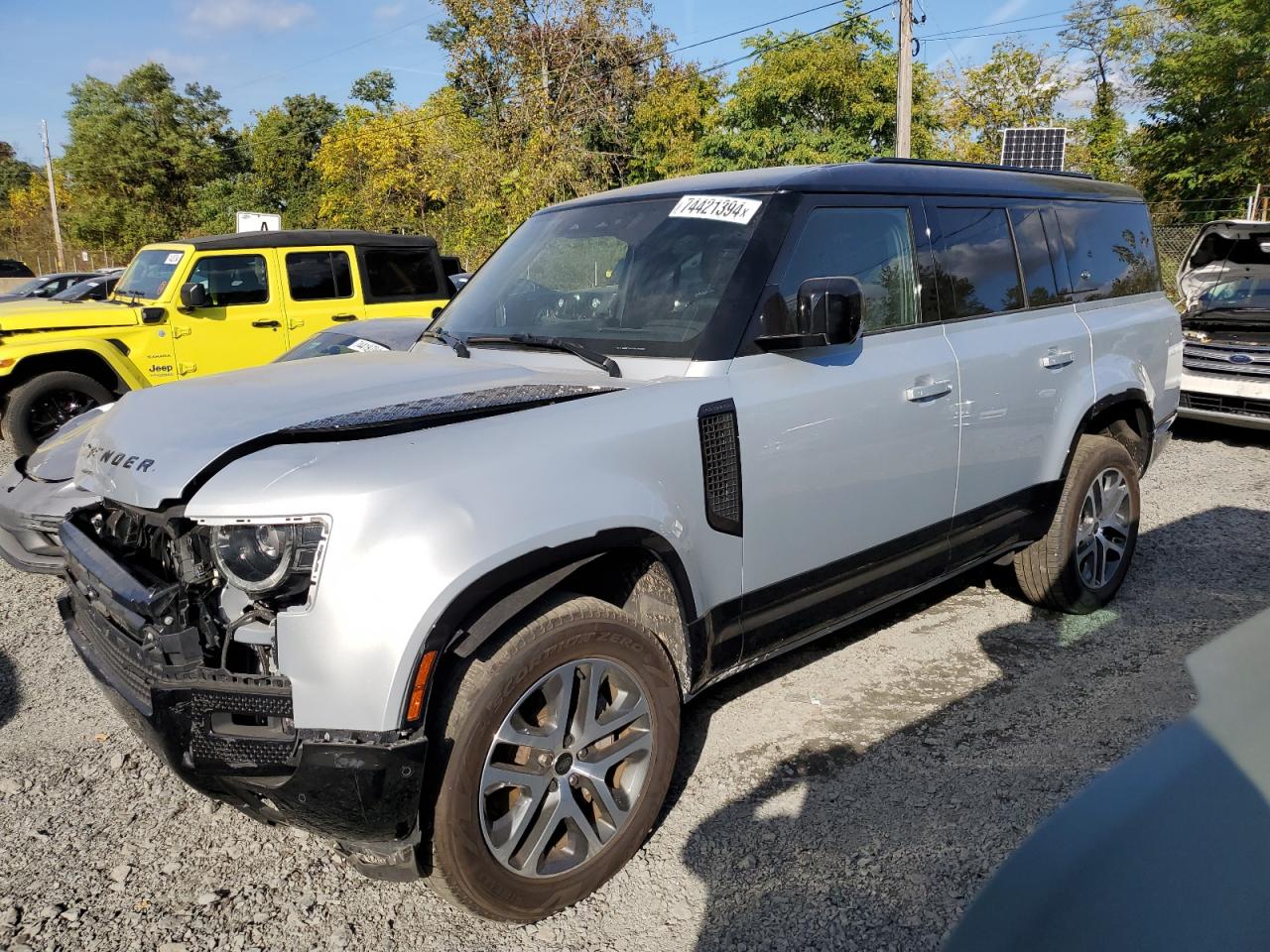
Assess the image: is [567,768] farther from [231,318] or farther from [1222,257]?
[1222,257]

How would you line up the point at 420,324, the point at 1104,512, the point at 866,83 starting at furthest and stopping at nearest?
the point at 866,83
the point at 420,324
the point at 1104,512

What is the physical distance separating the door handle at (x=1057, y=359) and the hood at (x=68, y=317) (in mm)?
8002

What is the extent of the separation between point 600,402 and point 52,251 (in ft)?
185

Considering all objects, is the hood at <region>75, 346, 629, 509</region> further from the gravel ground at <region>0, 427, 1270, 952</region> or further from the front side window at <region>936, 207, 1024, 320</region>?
the front side window at <region>936, 207, 1024, 320</region>

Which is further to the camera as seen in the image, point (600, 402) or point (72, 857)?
point (72, 857)

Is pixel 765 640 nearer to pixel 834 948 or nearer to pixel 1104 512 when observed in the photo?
pixel 834 948

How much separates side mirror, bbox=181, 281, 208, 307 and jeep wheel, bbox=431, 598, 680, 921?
7401mm

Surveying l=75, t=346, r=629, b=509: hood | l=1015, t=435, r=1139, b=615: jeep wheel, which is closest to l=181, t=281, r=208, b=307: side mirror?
l=75, t=346, r=629, b=509: hood

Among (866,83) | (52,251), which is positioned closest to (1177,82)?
(866,83)

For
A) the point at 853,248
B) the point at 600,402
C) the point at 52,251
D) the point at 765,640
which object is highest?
the point at 52,251

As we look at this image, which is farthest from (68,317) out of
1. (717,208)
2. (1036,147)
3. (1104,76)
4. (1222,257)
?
(1104,76)

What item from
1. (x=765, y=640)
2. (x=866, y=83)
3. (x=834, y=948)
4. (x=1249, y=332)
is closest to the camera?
(x=834, y=948)

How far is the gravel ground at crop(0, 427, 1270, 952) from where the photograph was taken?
2.57m

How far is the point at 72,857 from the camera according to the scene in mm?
2898
